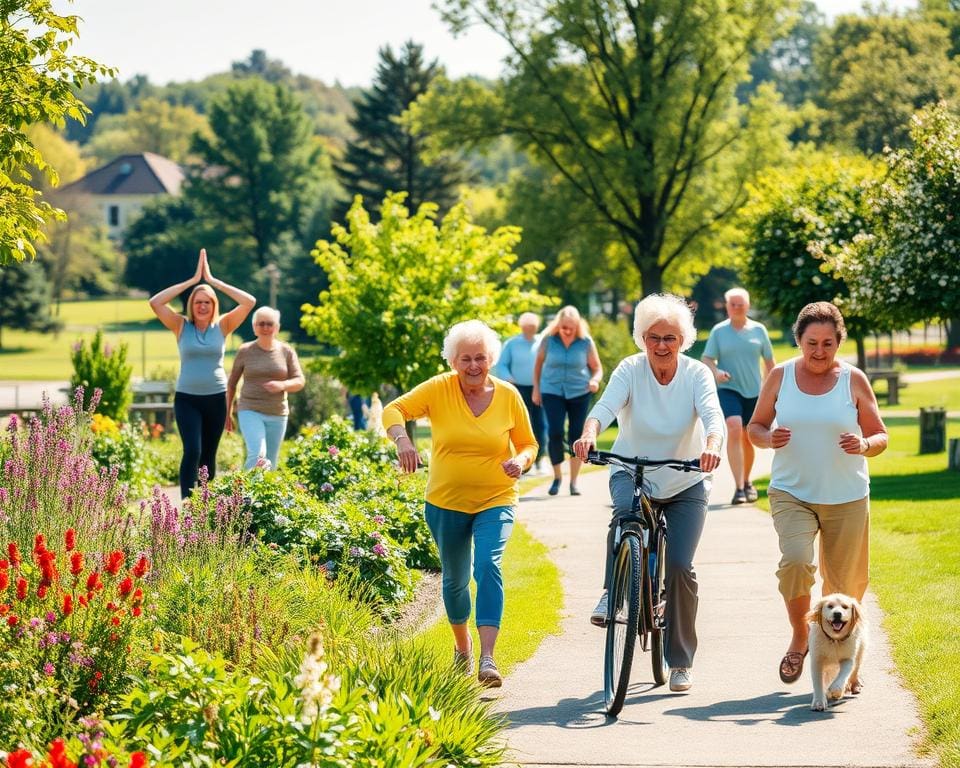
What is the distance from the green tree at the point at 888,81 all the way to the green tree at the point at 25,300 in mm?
38191

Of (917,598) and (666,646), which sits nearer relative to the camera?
(666,646)

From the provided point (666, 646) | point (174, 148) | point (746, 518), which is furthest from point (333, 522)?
point (174, 148)

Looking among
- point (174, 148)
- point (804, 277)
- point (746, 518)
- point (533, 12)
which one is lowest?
point (746, 518)

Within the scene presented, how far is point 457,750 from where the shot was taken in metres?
5.14

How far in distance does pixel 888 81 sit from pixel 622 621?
55.7 metres

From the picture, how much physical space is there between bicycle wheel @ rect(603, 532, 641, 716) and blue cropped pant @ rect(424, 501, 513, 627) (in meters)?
0.62

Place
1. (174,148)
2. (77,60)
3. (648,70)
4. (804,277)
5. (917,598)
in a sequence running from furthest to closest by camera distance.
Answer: (174,148) < (648,70) < (804,277) < (77,60) < (917,598)

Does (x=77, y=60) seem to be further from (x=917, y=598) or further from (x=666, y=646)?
(x=917, y=598)

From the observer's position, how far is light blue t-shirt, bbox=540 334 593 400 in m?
14.8

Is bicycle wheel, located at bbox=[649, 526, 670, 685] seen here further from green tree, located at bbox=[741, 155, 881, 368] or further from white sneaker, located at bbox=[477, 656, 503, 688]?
green tree, located at bbox=[741, 155, 881, 368]

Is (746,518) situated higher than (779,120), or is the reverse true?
(779,120)

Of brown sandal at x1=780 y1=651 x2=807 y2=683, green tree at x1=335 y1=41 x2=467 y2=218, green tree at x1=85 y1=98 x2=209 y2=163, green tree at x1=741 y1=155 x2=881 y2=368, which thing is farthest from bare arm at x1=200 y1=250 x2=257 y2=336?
green tree at x1=85 y1=98 x2=209 y2=163

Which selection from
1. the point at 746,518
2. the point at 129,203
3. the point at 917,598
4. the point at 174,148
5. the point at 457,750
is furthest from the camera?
the point at 174,148

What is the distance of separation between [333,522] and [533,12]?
116 ft
